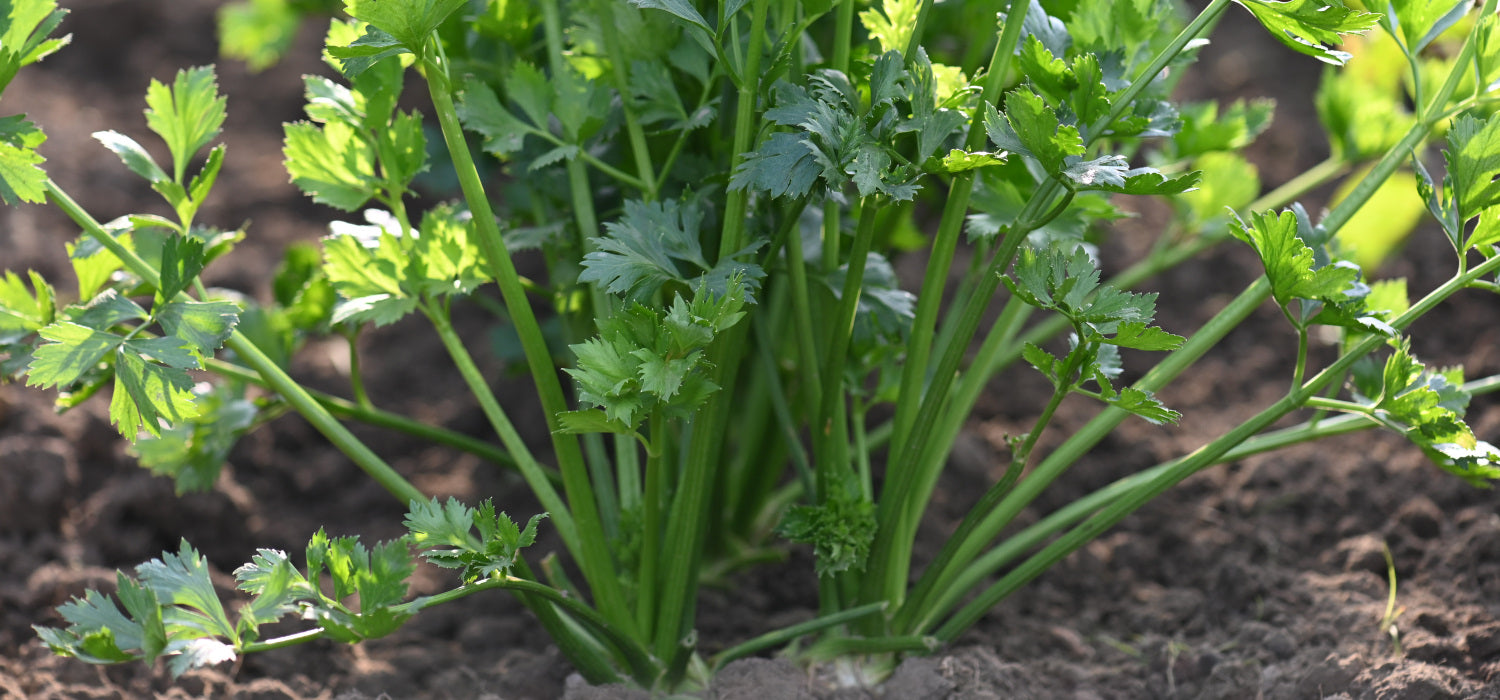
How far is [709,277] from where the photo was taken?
3.47ft

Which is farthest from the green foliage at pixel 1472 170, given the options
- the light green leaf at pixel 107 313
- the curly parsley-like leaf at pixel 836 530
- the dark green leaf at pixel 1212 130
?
the light green leaf at pixel 107 313

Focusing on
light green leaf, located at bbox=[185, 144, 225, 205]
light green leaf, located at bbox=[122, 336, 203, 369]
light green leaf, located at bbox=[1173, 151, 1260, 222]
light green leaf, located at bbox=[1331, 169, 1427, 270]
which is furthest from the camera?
light green leaf, located at bbox=[1331, 169, 1427, 270]

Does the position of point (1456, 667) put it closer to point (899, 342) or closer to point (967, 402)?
point (967, 402)

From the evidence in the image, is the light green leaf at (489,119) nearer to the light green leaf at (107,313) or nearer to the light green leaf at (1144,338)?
the light green leaf at (107,313)

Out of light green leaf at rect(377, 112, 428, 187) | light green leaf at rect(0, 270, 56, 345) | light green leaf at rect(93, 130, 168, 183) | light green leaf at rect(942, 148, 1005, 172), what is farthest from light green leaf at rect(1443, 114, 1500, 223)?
light green leaf at rect(0, 270, 56, 345)

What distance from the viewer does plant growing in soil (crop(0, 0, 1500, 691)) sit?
100 centimetres

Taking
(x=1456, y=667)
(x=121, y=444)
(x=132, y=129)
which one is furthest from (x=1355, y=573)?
(x=132, y=129)

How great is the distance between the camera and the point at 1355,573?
1544mm

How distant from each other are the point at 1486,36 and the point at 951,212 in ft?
1.78

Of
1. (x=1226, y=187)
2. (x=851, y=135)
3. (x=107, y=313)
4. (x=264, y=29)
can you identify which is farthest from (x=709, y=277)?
(x=264, y=29)

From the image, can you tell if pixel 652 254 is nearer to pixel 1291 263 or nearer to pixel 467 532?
→ pixel 467 532

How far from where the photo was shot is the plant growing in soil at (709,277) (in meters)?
1.00

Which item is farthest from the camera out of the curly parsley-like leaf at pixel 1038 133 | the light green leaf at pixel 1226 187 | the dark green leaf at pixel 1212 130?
the light green leaf at pixel 1226 187

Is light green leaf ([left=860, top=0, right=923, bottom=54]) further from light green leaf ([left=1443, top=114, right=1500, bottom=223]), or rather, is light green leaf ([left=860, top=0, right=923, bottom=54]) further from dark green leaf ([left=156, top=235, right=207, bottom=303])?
dark green leaf ([left=156, top=235, right=207, bottom=303])
